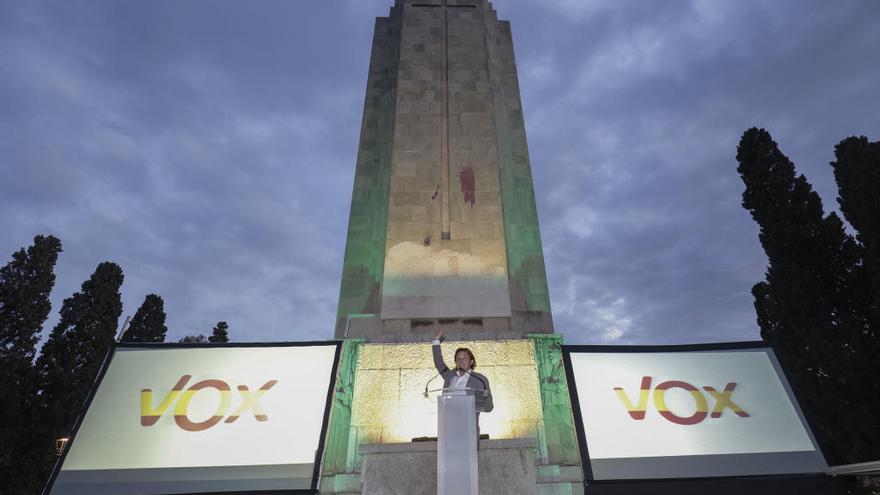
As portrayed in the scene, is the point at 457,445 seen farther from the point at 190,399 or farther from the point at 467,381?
the point at 190,399

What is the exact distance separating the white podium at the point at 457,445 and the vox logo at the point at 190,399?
3990mm

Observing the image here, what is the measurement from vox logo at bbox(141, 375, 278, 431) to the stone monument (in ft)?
5.20

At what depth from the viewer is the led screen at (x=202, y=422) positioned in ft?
25.7

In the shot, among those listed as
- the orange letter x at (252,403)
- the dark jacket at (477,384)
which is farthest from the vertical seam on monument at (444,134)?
the orange letter x at (252,403)

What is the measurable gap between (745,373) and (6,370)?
105 ft

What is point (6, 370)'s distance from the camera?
74.6 feet

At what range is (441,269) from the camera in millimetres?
11273

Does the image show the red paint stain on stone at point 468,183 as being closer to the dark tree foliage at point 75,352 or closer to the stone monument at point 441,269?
the stone monument at point 441,269

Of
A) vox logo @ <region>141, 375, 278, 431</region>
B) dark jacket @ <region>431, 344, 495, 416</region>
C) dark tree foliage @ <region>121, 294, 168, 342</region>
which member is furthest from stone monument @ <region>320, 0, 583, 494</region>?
dark tree foliage @ <region>121, 294, 168, 342</region>

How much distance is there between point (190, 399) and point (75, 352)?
25.2 metres

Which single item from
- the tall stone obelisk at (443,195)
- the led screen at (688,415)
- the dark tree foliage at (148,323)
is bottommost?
the led screen at (688,415)

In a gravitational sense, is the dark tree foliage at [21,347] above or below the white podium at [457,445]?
above

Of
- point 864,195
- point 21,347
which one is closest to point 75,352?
point 21,347

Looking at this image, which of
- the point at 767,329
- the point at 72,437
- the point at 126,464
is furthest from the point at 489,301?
the point at 767,329
